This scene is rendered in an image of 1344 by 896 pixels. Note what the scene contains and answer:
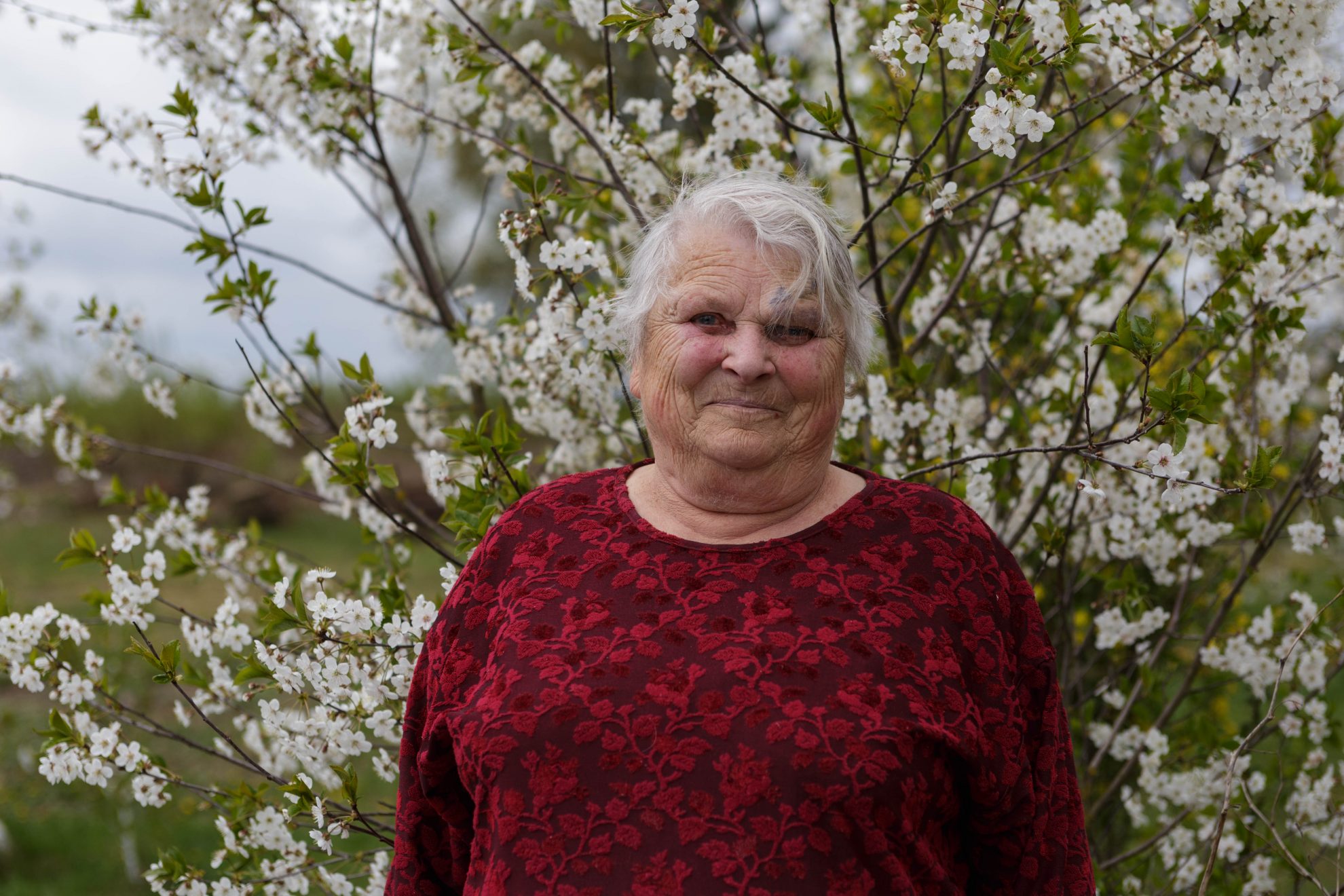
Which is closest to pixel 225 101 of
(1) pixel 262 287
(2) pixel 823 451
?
(1) pixel 262 287

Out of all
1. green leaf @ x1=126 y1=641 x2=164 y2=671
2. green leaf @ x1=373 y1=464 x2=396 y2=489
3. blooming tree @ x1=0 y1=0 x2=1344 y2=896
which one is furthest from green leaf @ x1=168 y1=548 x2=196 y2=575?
green leaf @ x1=373 y1=464 x2=396 y2=489

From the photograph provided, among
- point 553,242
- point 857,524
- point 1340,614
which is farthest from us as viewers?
point 1340,614

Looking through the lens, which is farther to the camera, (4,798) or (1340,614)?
(4,798)

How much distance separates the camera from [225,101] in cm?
376

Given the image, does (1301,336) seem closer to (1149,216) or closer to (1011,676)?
(1149,216)

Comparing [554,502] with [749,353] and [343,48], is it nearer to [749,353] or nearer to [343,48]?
[749,353]

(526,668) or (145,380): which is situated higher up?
(145,380)

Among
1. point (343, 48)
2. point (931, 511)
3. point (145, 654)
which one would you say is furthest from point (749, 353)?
point (343, 48)

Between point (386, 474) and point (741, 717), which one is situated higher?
→ point (386, 474)

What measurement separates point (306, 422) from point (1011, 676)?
2779 millimetres

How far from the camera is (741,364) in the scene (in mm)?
1961

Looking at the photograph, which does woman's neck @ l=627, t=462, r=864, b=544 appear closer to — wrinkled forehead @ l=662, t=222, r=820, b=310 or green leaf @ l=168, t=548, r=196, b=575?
wrinkled forehead @ l=662, t=222, r=820, b=310

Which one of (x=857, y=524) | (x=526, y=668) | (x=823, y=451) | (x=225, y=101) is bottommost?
(x=526, y=668)

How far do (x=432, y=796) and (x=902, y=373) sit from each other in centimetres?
156
